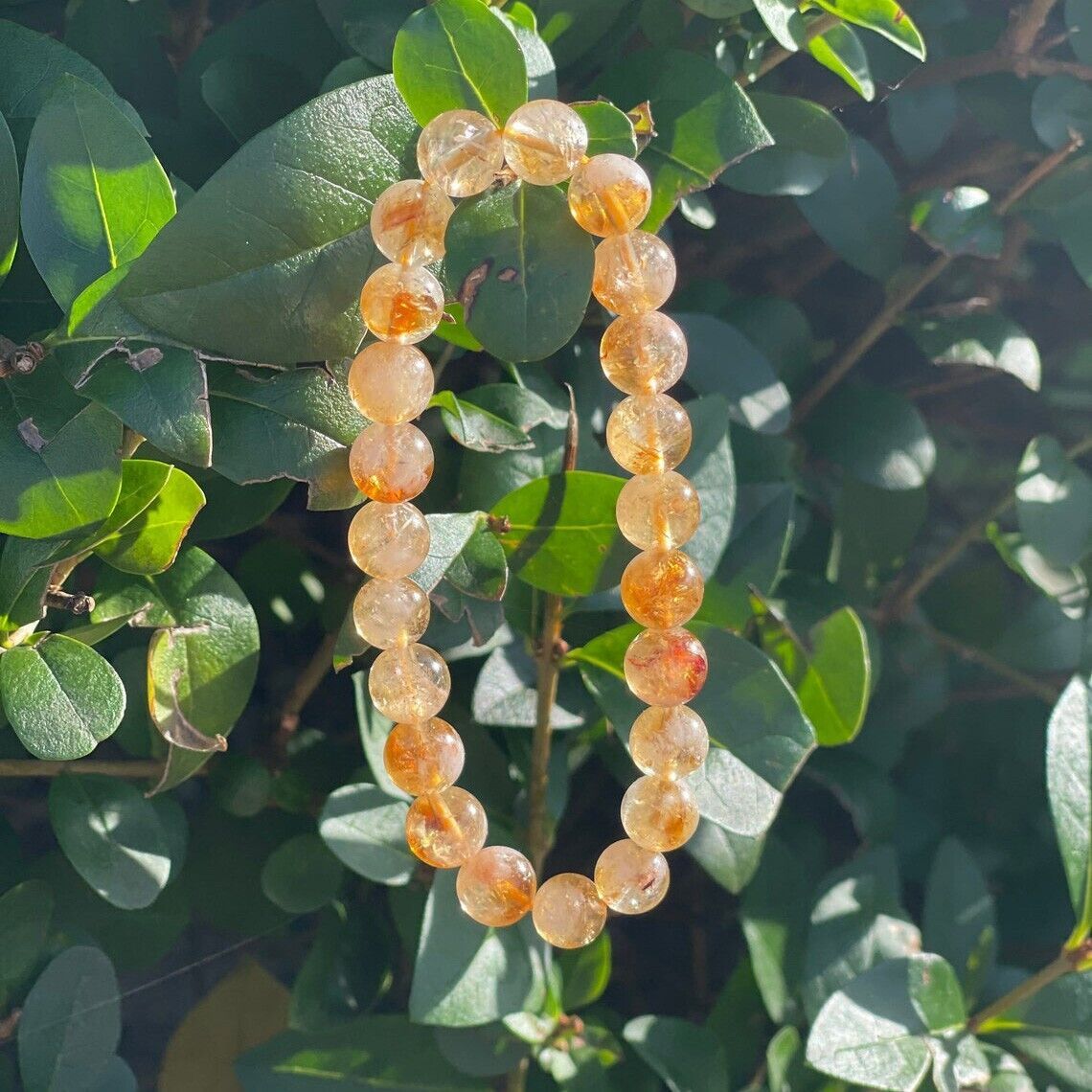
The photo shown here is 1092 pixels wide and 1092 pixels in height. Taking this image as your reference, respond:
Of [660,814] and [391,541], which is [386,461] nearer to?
[391,541]

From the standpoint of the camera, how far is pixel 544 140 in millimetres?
493

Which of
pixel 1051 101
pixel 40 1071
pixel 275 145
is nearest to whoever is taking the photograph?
pixel 275 145

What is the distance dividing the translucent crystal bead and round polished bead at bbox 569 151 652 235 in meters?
0.05

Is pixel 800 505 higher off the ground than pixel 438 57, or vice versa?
pixel 438 57

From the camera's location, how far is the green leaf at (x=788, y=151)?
676 millimetres

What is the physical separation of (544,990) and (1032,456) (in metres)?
0.46

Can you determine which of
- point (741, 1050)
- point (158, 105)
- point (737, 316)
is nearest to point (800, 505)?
point (737, 316)

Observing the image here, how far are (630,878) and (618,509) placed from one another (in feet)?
0.59

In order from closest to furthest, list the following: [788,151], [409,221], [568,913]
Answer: [409,221] < [568,913] < [788,151]

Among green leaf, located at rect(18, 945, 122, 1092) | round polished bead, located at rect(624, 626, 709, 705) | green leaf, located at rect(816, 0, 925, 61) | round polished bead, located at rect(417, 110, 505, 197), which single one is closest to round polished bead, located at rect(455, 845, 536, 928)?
round polished bead, located at rect(624, 626, 709, 705)

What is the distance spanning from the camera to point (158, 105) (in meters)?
0.64

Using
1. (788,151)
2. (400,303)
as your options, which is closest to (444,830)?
(400,303)

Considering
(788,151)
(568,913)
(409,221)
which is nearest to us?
(409,221)

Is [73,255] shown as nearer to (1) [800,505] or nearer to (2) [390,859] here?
(2) [390,859]
